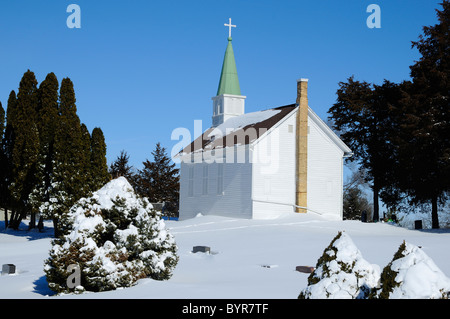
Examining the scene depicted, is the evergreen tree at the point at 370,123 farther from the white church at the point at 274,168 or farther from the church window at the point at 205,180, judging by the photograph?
the church window at the point at 205,180

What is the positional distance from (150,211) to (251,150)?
18.8 metres

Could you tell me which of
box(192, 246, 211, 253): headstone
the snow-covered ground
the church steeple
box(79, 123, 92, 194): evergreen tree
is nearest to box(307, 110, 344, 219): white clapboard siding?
the snow-covered ground

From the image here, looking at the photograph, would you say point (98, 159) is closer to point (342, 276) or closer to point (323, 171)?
point (323, 171)

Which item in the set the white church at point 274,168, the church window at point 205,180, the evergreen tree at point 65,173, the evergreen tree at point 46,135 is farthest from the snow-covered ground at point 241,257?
the church window at point 205,180

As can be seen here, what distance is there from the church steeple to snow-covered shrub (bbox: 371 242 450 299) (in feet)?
123

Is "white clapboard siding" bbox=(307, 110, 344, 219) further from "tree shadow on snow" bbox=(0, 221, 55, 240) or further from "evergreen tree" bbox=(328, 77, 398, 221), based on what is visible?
"tree shadow on snow" bbox=(0, 221, 55, 240)

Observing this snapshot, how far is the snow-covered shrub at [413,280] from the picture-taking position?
726 cm

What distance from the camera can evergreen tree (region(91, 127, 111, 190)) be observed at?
34.8m

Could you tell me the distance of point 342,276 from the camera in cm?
844

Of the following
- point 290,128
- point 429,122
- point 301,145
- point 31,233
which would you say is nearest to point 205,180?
point 290,128

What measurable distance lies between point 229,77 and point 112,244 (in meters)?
33.5

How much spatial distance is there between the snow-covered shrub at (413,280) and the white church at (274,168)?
25118 millimetres
